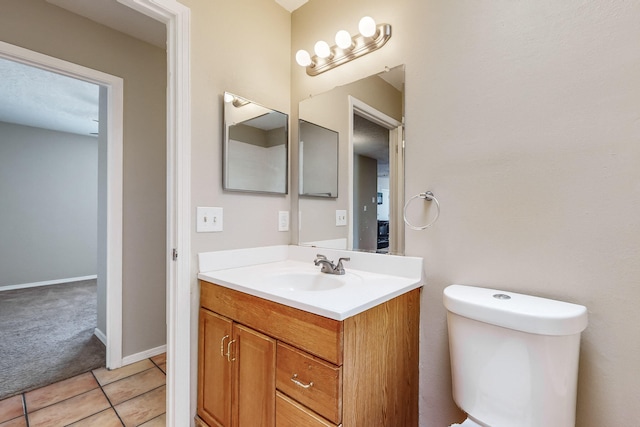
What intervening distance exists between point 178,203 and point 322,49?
109 cm

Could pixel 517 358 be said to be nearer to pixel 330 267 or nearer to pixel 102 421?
pixel 330 267

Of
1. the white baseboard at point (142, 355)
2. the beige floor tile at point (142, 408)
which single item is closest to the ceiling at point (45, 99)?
the white baseboard at point (142, 355)

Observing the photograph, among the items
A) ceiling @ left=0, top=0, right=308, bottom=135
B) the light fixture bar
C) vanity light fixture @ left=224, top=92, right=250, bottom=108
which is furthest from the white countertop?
ceiling @ left=0, top=0, right=308, bottom=135

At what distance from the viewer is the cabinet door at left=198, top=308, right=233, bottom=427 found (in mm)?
1211

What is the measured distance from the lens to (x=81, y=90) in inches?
115

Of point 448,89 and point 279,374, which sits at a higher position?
point 448,89

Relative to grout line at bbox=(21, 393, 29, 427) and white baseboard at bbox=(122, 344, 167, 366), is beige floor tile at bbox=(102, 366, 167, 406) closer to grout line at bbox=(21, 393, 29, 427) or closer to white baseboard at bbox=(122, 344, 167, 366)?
white baseboard at bbox=(122, 344, 167, 366)

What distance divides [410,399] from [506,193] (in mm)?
916

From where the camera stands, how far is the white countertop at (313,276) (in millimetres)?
935

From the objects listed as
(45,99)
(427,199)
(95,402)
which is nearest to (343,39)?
(427,199)

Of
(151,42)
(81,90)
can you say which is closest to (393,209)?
(151,42)

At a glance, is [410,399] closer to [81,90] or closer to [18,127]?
[81,90]

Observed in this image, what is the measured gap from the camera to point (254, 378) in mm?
1084

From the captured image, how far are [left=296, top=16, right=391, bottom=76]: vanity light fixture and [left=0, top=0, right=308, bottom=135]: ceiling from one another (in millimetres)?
404
